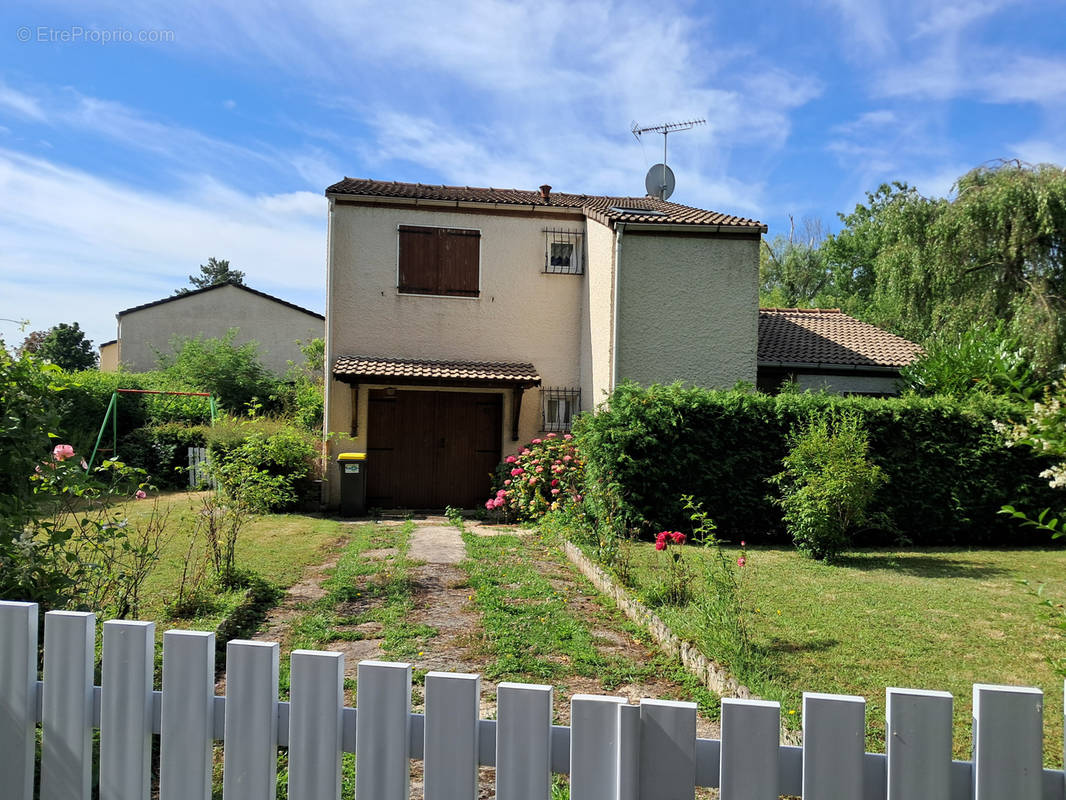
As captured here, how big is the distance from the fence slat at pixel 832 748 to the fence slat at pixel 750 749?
74mm

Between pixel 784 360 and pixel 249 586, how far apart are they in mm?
12770

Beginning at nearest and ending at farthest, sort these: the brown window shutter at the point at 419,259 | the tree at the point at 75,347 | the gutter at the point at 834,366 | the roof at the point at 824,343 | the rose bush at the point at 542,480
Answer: the rose bush at the point at 542,480
the brown window shutter at the point at 419,259
the gutter at the point at 834,366
the roof at the point at 824,343
the tree at the point at 75,347

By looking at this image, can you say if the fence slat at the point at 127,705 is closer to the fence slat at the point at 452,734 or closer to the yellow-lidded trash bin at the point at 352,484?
the fence slat at the point at 452,734

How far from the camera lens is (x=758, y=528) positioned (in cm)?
1175

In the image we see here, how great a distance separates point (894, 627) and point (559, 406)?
10.0 m

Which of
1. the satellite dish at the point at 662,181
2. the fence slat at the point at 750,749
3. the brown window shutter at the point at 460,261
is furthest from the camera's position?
the satellite dish at the point at 662,181

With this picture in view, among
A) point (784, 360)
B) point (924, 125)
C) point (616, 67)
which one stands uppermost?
point (924, 125)

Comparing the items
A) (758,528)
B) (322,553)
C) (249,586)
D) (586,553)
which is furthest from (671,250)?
(249,586)

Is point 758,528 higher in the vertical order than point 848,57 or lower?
lower

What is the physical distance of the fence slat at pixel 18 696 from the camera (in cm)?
231

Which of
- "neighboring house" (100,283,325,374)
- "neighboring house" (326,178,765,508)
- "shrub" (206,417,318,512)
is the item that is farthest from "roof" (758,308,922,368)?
"neighboring house" (100,283,325,374)

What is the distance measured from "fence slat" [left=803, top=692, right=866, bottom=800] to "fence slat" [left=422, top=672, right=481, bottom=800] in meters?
0.82

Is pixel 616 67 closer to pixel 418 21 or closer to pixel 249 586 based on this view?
pixel 418 21

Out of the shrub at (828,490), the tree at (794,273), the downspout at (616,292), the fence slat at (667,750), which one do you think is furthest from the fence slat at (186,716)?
the tree at (794,273)
